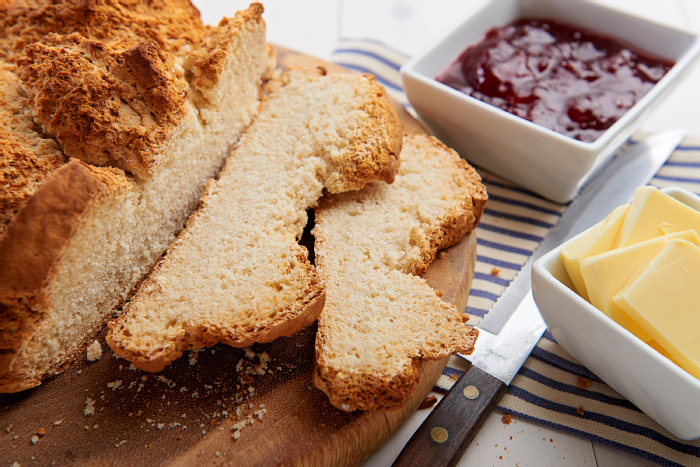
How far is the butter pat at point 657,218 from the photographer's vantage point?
7.32 feet

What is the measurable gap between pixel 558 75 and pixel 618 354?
1.94 meters

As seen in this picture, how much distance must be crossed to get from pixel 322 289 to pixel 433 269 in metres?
0.66

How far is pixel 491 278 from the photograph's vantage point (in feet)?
9.40

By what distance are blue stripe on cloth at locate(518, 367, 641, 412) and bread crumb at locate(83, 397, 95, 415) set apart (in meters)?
1.96

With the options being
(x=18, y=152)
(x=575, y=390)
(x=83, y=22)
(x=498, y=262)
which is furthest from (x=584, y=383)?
(x=83, y=22)

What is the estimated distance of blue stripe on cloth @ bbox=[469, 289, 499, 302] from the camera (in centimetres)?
276

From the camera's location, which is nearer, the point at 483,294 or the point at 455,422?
the point at 455,422

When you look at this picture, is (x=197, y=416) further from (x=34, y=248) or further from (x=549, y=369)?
(x=549, y=369)

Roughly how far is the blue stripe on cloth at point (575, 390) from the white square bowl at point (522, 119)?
1.17 metres

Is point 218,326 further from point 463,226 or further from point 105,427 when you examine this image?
point 463,226

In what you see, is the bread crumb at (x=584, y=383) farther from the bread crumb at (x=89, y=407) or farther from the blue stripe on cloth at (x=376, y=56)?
the blue stripe on cloth at (x=376, y=56)

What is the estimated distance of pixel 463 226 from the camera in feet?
8.70

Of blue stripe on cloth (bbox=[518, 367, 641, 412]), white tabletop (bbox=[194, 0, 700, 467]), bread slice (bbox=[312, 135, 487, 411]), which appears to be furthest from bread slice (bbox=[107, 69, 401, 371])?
white tabletop (bbox=[194, 0, 700, 467])

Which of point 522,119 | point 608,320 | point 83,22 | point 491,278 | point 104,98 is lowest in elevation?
point 491,278
